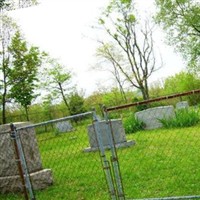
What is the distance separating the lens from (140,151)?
11414 millimetres

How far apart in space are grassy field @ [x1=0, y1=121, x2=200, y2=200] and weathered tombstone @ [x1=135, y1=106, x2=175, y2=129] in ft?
15.9

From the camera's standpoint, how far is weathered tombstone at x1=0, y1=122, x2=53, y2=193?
8.64 m

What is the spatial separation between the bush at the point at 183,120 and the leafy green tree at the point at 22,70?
67.5 ft

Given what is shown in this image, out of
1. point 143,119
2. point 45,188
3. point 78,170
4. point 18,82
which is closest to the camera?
point 45,188

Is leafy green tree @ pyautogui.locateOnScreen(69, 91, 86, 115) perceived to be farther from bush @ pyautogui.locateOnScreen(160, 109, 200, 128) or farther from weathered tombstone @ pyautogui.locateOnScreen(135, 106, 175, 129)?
bush @ pyautogui.locateOnScreen(160, 109, 200, 128)

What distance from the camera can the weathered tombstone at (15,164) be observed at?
8641 millimetres

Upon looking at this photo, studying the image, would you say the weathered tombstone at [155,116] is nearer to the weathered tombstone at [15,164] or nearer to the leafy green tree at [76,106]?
the weathered tombstone at [15,164]

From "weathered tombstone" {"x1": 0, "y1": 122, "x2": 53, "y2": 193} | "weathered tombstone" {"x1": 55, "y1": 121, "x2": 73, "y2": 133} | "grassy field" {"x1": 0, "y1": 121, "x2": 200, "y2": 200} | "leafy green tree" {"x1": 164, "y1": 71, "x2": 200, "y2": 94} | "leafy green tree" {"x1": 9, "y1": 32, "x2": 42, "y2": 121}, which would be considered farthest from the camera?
"leafy green tree" {"x1": 164, "y1": 71, "x2": 200, "y2": 94}

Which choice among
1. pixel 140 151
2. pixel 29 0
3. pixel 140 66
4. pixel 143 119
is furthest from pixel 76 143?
pixel 140 66

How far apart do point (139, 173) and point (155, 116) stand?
9.58m

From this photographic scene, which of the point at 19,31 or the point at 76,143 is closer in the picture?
the point at 76,143

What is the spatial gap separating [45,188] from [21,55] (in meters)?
27.9

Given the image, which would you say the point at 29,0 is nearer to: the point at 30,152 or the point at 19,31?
the point at 30,152

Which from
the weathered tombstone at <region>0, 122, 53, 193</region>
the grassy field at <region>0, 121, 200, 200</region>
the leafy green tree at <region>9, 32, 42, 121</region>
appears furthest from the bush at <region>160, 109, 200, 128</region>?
the leafy green tree at <region>9, 32, 42, 121</region>
